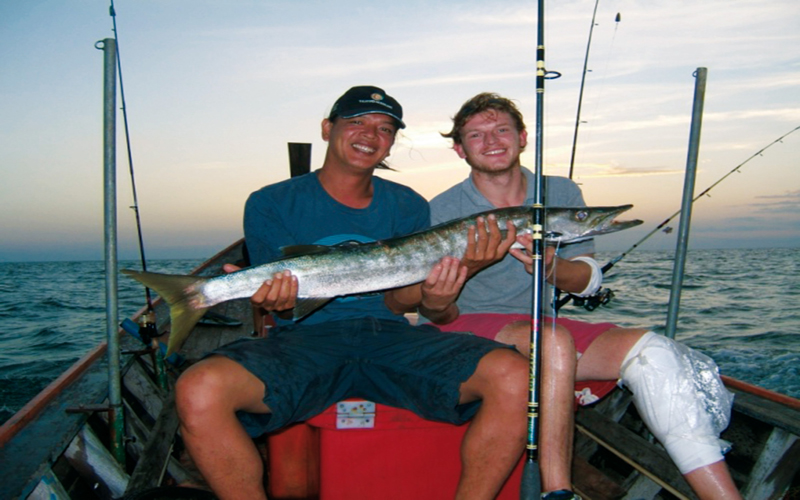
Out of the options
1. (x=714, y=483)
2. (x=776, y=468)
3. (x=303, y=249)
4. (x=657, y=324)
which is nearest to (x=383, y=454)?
(x=303, y=249)

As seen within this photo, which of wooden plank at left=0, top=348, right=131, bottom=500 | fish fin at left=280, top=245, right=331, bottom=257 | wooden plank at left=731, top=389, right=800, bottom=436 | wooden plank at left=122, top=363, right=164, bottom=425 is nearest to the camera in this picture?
wooden plank at left=0, top=348, right=131, bottom=500

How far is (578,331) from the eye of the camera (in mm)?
3434

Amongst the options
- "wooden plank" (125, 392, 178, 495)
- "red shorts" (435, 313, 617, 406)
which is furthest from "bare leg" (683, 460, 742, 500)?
"wooden plank" (125, 392, 178, 495)

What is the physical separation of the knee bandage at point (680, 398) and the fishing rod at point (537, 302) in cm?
74

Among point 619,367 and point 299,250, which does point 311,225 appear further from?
point 619,367

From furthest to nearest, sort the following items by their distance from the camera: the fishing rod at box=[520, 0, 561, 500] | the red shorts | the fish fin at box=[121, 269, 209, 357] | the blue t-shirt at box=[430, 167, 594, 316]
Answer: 1. the blue t-shirt at box=[430, 167, 594, 316]
2. the red shorts
3. the fish fin at box=[121, 269, 209, 357]
4. the fishing rod at box=[520, 0, 561, 500]

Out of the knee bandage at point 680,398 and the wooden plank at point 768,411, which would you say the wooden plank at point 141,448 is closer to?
the knee bandage at point 680,398

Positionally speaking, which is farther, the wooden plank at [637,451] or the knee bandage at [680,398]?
the wooden plank at [637,451]

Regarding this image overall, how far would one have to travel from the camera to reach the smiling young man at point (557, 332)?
106 inches

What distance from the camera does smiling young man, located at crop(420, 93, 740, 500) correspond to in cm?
269

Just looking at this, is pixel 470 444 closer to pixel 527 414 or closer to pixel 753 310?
pixel 527 414

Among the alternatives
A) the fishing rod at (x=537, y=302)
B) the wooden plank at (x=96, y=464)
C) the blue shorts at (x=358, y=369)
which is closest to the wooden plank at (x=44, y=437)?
the wooden plank at (x=96, y=464)

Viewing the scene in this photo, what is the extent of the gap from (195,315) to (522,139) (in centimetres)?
286

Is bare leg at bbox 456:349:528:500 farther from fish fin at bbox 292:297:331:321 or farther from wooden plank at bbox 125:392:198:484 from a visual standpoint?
wooden plank at bbox 125:392:198:484
